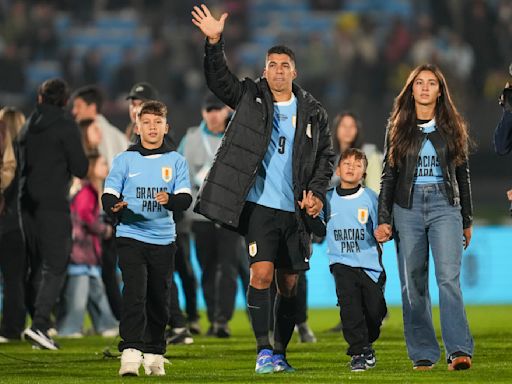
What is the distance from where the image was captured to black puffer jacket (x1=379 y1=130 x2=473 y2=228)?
9.19 meters

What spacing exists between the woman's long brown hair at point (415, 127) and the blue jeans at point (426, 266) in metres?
0.26

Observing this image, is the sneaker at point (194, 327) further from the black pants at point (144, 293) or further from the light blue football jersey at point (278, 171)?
the light blue football jersey at point (278, 171)

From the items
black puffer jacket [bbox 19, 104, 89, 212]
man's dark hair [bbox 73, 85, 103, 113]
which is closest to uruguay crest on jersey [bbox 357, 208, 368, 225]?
black puffer jacket [bbox 19, 104, 89, 212]

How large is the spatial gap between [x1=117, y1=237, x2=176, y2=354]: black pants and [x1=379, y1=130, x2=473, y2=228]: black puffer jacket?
1438 millimetres

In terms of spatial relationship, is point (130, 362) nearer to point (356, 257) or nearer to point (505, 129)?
point (356, 257)

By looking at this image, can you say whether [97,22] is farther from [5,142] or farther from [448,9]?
[5,142]

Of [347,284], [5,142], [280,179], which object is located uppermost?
[5,142]

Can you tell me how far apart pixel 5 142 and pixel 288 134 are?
12.3 ft

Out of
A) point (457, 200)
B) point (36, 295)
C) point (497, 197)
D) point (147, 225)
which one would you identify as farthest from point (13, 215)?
point (497, 197)

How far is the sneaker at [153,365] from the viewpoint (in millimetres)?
9250

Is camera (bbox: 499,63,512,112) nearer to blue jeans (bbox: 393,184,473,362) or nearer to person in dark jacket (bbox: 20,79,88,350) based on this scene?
blue jeans (bbox: 393,184,473,362)

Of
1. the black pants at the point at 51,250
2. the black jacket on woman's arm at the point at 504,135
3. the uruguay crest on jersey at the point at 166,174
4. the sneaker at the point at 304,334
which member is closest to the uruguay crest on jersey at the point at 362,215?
the black jacket on woman's arm at the point at 504,135

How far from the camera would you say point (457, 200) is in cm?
919

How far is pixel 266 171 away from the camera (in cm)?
924
